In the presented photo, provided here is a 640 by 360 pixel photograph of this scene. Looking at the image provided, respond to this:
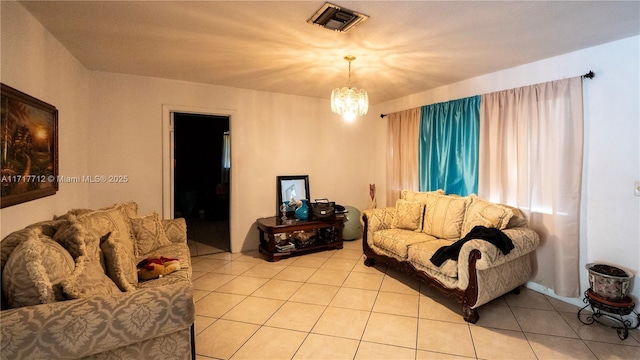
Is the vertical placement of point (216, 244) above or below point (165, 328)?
below

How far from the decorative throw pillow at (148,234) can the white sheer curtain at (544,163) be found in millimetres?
3553

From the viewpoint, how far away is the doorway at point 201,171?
250 inches

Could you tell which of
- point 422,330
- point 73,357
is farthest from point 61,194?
point 422,330

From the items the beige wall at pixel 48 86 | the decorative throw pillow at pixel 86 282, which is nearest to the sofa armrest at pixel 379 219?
the decorative throw pillow at pixel 86 282

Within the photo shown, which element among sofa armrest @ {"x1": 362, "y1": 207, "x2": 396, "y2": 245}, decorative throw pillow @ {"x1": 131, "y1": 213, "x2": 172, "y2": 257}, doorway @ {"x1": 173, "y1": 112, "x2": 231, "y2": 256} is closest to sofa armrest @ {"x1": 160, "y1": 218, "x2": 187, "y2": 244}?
decorative throw pillow @ {"x1": 131, "y1": 213, "x2": 172, "y2": 257}

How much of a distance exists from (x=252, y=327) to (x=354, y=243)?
254 cm

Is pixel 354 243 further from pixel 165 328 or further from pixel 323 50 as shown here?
pixel 165 328

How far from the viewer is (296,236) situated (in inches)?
158

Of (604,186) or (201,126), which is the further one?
(201,126)

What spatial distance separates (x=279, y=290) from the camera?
2877 millimetres

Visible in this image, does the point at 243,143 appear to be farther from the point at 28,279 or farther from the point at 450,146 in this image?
the point at 28,279

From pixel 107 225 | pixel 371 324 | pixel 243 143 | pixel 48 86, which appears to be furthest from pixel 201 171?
pixel 371 324

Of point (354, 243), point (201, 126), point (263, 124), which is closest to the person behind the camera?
point (263, 124)

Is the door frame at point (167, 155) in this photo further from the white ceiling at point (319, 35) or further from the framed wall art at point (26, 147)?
the framed wall art at point (26, 147)
